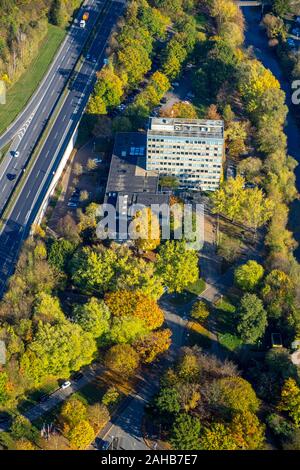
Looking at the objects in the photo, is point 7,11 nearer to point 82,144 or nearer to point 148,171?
point 82,144

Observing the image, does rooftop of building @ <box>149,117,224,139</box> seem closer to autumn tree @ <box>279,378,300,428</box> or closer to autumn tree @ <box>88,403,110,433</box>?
autumn tree @ <box>279,378,300,428</box>

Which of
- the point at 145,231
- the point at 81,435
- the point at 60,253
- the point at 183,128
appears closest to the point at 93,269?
the point at 60,253

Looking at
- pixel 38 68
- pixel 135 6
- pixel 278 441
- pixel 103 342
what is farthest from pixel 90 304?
pixel 135 6

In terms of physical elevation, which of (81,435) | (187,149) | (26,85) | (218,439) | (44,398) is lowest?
(44,398)

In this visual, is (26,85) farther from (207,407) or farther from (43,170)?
(207,407)

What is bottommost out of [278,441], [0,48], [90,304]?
[278,441]

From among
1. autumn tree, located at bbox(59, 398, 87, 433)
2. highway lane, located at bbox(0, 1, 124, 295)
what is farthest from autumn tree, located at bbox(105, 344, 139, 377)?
highway lane, located at bbox(0, 1, 124, 295)
